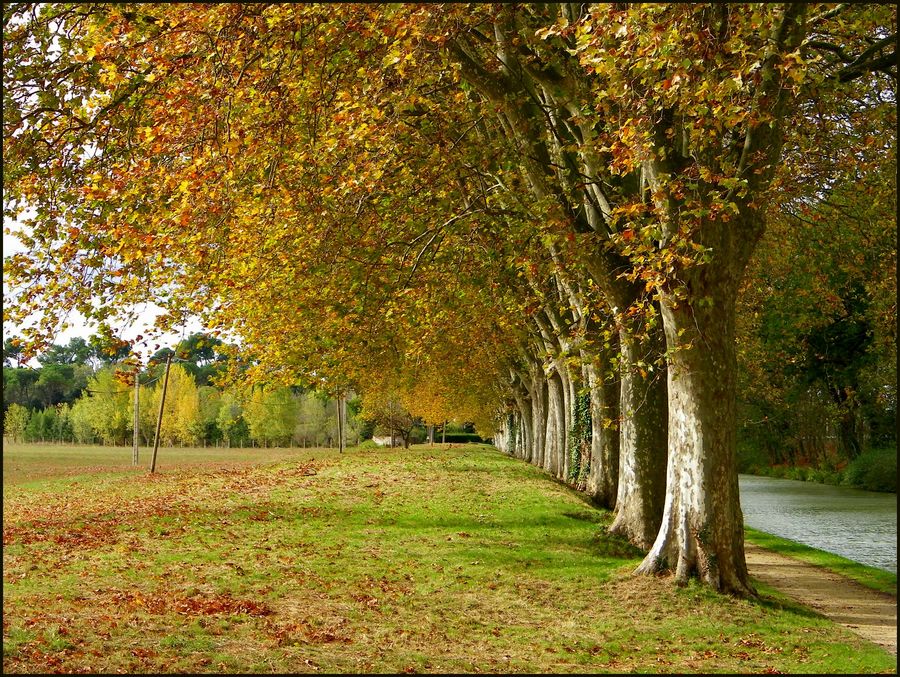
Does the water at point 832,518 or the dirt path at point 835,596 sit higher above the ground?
the dirt path at point 835,596

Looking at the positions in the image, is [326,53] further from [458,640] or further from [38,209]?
[458,640]

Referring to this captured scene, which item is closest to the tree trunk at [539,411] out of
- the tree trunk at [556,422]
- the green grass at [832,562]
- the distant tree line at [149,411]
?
the tree trunk at [556,422]

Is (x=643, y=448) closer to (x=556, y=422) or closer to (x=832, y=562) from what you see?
(x=832, y=562)

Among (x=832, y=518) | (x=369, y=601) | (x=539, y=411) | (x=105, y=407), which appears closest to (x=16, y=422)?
(x=105, y=407)

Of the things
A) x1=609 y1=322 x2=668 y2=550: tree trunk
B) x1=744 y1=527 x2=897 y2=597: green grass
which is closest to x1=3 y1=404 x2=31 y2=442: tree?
x1=744 y1=527 x2=897 y2=597: green grass

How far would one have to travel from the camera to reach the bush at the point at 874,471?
38.6 metres

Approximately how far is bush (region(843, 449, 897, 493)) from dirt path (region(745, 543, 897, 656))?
937 inches

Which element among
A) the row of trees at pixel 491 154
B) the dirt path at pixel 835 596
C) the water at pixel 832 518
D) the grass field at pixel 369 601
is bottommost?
the water at pixel 832 518

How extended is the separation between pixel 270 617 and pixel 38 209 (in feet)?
23.4

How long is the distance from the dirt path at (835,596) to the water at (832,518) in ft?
6.96

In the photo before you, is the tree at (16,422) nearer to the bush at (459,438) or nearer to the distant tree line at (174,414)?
the distant tree line at (174,414)

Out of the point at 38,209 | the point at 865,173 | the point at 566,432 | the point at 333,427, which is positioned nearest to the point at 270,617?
the point at 38,209

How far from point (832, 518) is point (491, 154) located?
18.2 metres

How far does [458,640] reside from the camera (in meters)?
9.47
